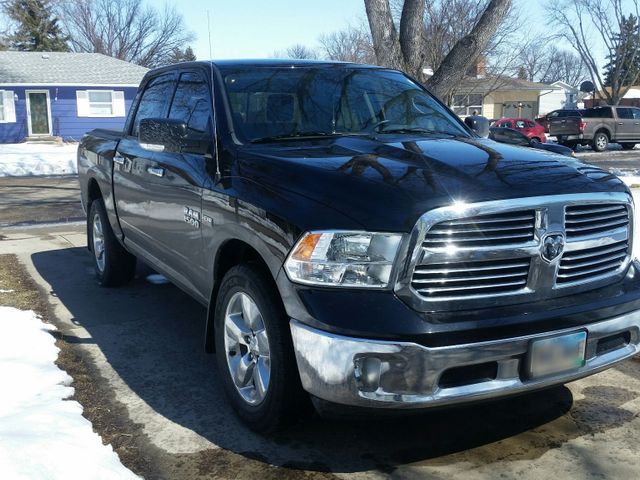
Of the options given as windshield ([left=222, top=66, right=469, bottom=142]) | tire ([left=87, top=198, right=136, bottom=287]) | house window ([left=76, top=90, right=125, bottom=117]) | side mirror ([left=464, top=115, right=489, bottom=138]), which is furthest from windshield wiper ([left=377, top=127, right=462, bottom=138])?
house window ([left=76, top=90, right=125, bottom=117])

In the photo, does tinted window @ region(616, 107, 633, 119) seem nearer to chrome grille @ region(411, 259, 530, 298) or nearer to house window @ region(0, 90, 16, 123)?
house window @ region(0, 90, 16, 123)

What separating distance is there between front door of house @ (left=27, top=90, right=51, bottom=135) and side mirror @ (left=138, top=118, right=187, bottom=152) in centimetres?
2798

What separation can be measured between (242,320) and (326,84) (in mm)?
1761

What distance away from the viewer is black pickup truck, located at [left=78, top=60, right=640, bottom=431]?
2.78m

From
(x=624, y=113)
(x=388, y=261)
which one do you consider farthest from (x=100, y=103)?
(x=388, y=261)

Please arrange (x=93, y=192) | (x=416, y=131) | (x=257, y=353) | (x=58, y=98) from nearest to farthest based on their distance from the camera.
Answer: (x=257, y=353), (x=416, y=131), (x=93, y=192), (x=58, y=98)

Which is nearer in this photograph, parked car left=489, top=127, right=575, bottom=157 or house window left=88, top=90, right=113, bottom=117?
parked car left=489, top=127, right=575, bottom=157

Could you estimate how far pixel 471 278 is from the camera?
113 inches

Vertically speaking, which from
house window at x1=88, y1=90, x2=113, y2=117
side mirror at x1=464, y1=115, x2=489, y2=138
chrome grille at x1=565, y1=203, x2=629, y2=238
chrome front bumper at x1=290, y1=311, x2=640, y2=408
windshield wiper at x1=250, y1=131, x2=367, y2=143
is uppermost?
house window at x1=88, y1=90, x2=113, y2=117

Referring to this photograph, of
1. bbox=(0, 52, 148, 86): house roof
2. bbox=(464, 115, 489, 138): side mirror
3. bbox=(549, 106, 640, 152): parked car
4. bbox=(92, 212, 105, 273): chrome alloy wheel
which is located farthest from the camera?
bbox=(0, 52, 148, 86): house roof

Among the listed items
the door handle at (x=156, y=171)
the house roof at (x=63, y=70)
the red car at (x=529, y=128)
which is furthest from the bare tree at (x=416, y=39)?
the house roof at (x=63, y=70)

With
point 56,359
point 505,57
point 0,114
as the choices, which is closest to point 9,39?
point 0,114

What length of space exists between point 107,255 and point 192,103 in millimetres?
2198

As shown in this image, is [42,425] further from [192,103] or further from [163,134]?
[192,103]
